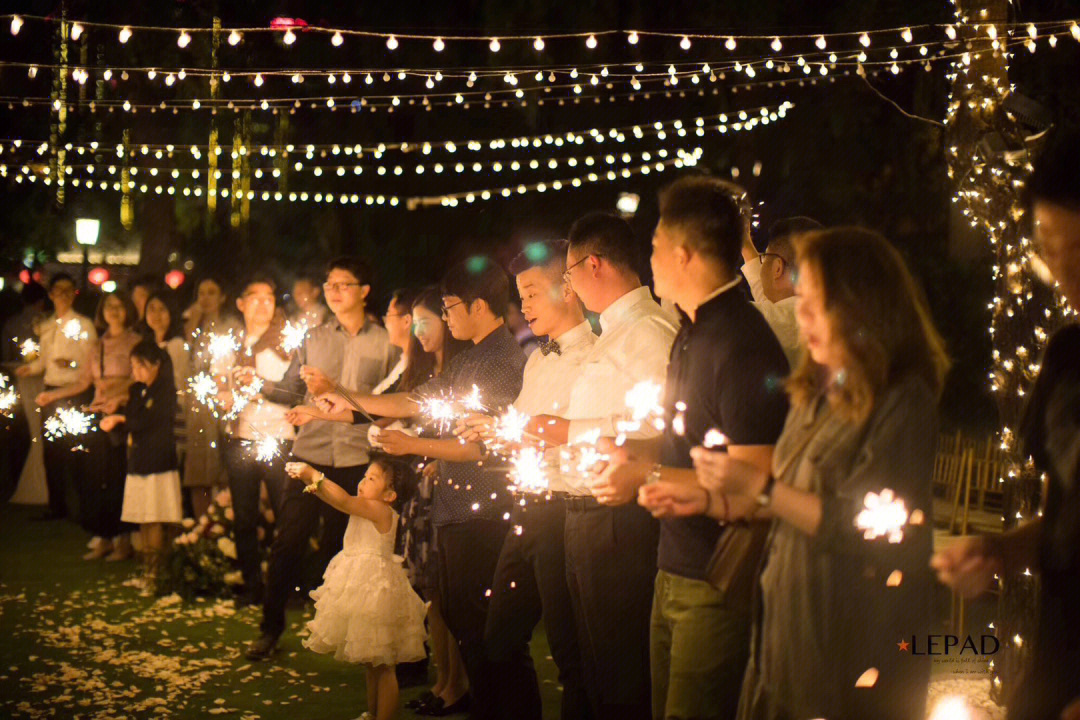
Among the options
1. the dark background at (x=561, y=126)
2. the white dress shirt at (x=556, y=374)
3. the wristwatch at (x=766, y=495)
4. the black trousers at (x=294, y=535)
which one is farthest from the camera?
the dark background at (x=561, y=126)

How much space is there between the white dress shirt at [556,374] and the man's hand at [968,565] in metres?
2.20

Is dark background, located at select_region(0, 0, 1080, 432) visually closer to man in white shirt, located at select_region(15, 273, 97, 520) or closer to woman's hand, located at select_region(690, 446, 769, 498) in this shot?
man in white shirt, located at select_region(15, 273, 97, 520)

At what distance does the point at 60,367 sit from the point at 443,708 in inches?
250

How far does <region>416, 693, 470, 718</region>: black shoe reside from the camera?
6238 millimetres

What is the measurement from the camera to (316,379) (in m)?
5.96

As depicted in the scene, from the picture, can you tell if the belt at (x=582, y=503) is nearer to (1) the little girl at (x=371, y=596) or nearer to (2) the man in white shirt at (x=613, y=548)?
(2) the man in white shirt at (x=613, y=548)

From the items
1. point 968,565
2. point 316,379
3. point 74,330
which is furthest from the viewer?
point 74,330

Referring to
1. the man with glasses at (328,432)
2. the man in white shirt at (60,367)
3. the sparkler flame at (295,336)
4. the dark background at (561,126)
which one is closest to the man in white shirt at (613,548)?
the man with glasses at (328,432)

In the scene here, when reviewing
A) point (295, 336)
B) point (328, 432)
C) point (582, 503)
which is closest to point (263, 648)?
point (328, 432)

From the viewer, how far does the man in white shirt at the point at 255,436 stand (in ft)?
25.7

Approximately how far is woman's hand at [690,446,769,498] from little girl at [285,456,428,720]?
3.02 meters

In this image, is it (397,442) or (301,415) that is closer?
(397,442)

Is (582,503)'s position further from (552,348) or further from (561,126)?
(561,126)

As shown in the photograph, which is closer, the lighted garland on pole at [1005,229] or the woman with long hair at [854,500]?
the woman with long hair at [854,500]
